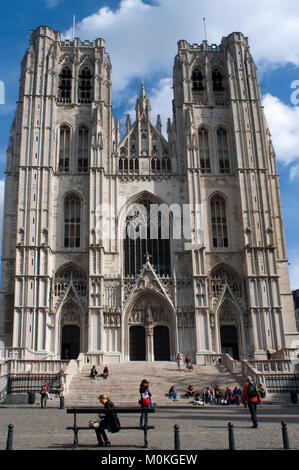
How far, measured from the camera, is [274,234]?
37375mm

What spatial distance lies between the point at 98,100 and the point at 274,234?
17.2 meters

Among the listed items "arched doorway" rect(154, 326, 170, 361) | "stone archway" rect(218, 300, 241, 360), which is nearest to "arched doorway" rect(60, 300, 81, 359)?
"arched doorway" rect(154, 326, 170, 361)

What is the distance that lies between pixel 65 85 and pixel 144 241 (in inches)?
595

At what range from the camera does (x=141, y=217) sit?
38.3 meters

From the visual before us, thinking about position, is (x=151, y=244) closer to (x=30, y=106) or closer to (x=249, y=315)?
(x=249, y=315)

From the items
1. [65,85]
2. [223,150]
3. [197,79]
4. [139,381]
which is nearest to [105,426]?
[139,381]

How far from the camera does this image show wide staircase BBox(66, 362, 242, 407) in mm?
24438

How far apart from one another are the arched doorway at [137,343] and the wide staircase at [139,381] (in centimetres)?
363

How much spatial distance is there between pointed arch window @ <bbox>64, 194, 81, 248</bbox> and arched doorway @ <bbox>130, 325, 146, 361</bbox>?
290 inches

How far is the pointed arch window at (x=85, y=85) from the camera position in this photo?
1652 inches

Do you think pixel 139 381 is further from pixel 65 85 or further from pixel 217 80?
pixel 217 80

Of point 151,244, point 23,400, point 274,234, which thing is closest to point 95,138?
point 151,244

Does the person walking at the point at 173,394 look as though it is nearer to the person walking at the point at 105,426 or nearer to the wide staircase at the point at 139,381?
the wide staircase at the point at 139,381
